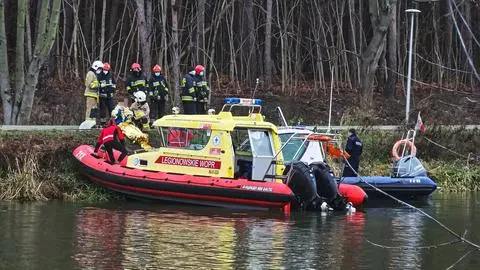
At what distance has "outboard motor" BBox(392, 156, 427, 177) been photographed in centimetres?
2158

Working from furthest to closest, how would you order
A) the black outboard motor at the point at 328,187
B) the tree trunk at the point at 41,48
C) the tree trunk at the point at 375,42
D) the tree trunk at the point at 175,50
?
the tree trunk at the point at 375,42, the tree trunk at the point at 175,50, the tree trunk at the point at 41,48, the black outboard motor at the point at 328,187

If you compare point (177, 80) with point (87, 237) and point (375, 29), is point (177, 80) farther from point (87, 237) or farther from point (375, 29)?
point (87, 237)

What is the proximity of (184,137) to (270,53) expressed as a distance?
19075 mm

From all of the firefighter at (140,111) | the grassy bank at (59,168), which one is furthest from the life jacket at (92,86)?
the firefighter at (140,111)

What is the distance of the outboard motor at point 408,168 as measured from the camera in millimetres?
21578

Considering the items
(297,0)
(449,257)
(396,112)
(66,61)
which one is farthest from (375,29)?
(449,257)

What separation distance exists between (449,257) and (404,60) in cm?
2646

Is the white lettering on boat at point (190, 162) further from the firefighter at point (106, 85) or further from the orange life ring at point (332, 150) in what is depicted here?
the firefighter at point (106, 85)

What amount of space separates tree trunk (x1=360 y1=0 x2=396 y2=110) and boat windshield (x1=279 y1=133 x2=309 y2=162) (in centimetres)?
958

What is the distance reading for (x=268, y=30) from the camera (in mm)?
35062

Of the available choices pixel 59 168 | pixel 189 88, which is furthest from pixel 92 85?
pixel 59 168

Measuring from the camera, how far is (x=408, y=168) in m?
21.7

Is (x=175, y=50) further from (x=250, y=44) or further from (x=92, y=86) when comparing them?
(x=250, y=44)

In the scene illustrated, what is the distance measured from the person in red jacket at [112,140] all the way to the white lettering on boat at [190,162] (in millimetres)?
1113
